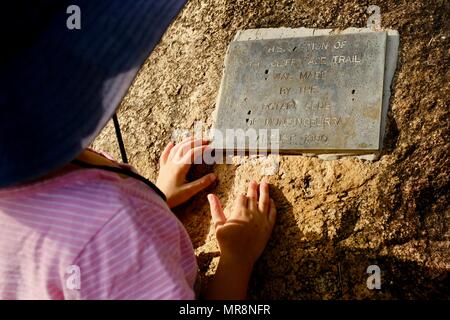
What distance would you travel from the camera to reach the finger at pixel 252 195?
5.98 ft

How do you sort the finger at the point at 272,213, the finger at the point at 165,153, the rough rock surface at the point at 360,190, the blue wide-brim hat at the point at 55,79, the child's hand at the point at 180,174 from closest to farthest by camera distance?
the blue wide-brim hat at the point at 55,79, the rough rock surface at the point at 360,190, the finger at the point at 272,213, the child's hand at the point at 180,174, the finger at the point at 165,153

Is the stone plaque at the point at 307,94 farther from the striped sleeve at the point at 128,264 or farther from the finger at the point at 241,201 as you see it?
the striped sleeve at the point at 128,264

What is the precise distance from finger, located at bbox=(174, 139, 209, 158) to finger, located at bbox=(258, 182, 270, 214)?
1.08 feet

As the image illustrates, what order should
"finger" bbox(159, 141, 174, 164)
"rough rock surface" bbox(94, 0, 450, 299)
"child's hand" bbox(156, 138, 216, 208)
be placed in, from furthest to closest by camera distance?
"finger" bbox(159, 141, 174, 164) → "child's hand" bbox(156, 138, 216, 208) → "rough rock surface" bbox(94, 0, 450, 299)

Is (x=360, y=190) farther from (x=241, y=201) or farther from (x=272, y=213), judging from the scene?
(x=241, y=201)

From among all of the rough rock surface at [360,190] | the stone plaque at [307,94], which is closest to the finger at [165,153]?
the rough rock surface at [360,190]

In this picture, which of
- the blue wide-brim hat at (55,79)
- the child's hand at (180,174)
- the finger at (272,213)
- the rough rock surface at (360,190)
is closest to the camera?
the blue wide-brim hat at (55,79)

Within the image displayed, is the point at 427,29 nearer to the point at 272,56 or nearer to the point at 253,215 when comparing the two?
the point at 272,56

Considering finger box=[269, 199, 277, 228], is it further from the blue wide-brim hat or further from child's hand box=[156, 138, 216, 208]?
the blue wide-brim hat

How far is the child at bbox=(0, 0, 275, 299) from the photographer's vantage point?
104 centimetres

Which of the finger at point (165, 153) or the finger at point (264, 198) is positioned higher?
the finger at point (165, 153)

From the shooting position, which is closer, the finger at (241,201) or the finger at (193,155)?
the finger at (241,201)

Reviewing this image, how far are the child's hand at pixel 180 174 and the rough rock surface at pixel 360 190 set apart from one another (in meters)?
0.07

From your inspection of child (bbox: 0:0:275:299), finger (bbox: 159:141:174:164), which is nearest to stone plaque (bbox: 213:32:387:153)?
finger (bbox: 159:141:174:164)
